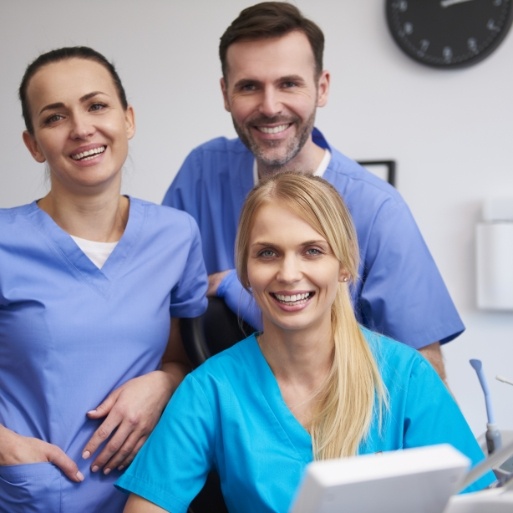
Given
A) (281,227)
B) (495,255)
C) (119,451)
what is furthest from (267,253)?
(495,255)

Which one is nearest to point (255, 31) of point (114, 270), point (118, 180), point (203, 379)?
point (118, 180)

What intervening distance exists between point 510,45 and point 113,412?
1660 millimetres

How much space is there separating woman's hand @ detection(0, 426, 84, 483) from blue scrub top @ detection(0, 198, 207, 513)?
0.01 metres

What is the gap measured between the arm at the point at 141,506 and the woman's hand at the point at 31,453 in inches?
4.9

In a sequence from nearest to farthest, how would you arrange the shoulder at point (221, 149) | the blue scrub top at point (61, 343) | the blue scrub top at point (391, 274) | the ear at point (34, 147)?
the blue scrub top at point (61, 343), the ear at point (34, 147), the blue scrub top at point (391, 274), the shoulder at point (221, 149)

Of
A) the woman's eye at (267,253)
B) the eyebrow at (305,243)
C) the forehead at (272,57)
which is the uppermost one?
the forehead at (272,57)

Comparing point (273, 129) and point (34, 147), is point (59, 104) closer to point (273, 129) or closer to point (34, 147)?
point (34, 147)

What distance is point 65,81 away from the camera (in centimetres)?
125

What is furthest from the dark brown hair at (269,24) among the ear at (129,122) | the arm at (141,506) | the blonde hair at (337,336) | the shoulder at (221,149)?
the arm at (141,506)

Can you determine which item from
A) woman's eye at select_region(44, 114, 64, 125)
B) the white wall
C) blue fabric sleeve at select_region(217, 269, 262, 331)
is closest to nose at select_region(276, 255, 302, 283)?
blue fabric sleeve at select_region(217, 269, 262, 331)

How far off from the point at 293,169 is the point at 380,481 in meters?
1.05

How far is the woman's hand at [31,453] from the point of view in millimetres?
1156

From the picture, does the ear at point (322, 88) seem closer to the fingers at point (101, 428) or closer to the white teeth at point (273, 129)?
the white teeth at point (273, 129)

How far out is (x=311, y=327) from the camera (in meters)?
1.18
